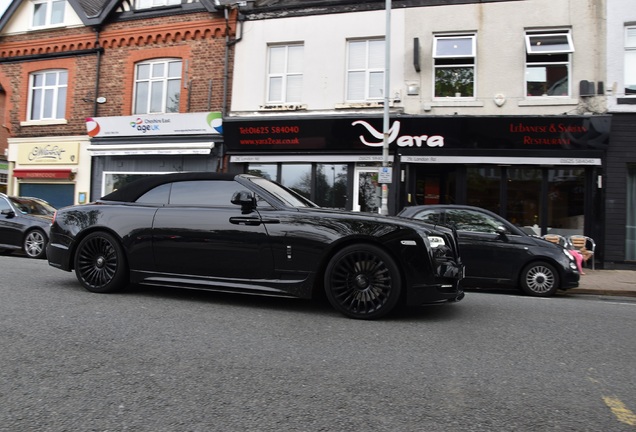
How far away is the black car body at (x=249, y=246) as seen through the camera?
461 centimetres

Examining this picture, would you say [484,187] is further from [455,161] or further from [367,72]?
[367,72]

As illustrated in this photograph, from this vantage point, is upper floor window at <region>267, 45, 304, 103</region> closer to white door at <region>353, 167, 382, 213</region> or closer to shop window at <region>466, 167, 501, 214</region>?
white door at <region>353, 167, 382, 213</region>

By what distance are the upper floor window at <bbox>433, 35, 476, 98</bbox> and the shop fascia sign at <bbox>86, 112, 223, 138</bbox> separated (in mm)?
6795

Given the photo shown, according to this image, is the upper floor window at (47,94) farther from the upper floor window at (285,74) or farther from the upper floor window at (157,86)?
the upper floor window at (285,74)

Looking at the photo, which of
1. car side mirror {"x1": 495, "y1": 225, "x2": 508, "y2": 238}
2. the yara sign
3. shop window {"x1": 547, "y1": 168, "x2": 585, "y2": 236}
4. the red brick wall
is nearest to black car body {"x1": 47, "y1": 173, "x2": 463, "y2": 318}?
car side mirror {"x1": 495, "y1": 225, "x2": 508, "y2": 238}

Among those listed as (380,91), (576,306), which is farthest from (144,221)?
(380,91)

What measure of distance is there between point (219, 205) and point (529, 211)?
10117 millimetres

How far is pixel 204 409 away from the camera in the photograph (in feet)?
8.55

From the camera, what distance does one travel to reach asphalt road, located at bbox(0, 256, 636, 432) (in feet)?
8.36

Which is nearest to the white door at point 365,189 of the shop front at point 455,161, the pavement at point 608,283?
the shop front at point 455,161

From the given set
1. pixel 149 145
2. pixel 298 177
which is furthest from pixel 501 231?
pixel 149 145

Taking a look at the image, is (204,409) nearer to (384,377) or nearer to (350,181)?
(384,377)

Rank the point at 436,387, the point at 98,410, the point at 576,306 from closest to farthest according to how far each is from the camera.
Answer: the point at 98,410, the point at 436,387, the point at 576,306

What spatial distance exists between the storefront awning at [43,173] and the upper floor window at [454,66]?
42.5ft
